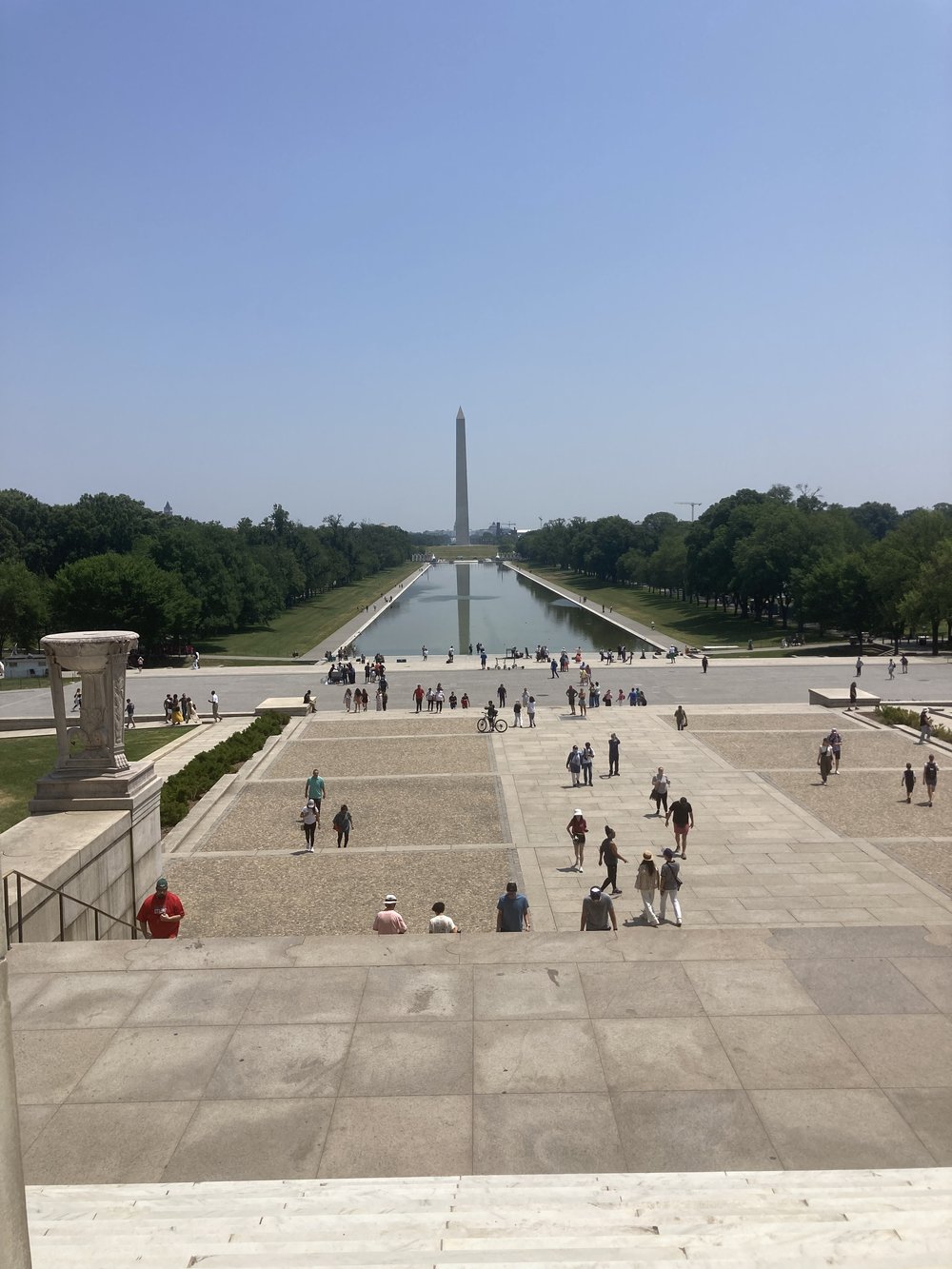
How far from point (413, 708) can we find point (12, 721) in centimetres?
1456

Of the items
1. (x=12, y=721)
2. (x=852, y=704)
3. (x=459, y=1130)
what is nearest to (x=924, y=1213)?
(x=459, y=1130)

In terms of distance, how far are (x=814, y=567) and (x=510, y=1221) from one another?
216ft

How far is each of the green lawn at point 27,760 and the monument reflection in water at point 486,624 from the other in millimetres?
30240

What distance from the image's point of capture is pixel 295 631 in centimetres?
7725

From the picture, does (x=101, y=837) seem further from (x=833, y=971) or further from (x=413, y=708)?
(x=413, y=708)

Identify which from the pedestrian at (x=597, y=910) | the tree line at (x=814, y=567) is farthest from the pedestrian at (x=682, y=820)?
the tree line at (x=814, y=567)

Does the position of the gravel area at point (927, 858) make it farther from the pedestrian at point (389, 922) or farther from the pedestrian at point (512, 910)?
the pedestrian at point (389, 922)

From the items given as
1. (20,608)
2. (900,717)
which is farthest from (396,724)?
(20,608)

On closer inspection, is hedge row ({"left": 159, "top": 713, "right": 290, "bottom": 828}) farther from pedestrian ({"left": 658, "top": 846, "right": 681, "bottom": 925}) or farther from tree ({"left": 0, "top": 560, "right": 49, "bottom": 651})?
tree ({"left": 0, "top": 560, "right": 49, "bottom": 651})

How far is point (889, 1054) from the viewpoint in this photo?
6.92m

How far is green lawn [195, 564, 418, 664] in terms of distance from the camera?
63875 millimetres

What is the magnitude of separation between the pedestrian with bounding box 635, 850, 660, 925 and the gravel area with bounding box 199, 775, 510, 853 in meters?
6.20

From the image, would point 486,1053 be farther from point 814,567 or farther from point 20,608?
point 814,567

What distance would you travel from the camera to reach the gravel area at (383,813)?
19000mm
